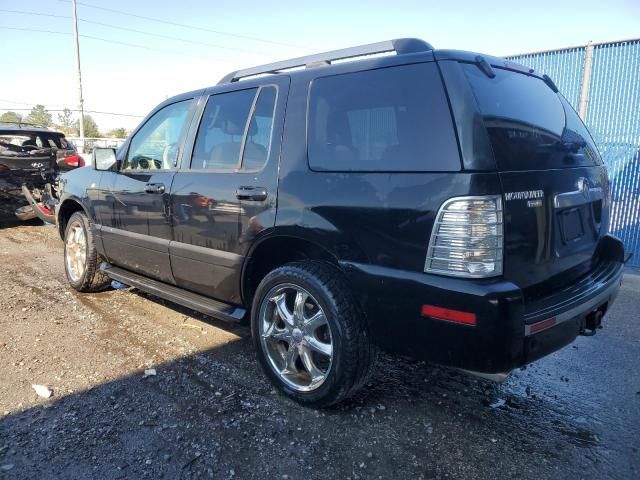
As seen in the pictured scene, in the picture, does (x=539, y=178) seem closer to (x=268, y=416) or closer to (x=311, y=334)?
(x=311, y=334)

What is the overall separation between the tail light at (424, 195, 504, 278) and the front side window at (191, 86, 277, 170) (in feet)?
4.42

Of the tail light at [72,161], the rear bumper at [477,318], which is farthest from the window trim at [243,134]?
the tail light at [72,161]

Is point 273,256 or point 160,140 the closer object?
point 273,256

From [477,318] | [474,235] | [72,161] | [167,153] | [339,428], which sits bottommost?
[339,428]

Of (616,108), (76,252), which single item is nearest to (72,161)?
(76,252)

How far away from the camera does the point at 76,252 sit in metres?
5.20

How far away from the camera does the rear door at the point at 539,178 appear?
230 cm

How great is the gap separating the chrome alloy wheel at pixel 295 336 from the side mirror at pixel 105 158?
2315 mm

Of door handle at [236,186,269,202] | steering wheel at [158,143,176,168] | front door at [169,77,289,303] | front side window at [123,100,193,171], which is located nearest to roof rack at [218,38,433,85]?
front door at [169,77,289,303]

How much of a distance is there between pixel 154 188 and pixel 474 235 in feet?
8.47

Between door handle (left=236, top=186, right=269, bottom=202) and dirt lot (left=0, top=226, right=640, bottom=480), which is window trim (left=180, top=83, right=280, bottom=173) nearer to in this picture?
door handle (left=236, top=186, right=269, bottom=202)

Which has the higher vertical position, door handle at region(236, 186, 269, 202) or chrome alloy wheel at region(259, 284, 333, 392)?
door handle at region(236, 186, 269, 202)

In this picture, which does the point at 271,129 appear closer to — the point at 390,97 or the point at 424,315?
the point at 390,97

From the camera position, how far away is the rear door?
230cm
